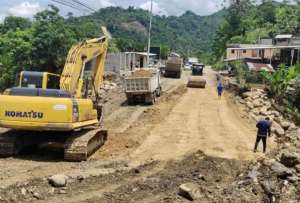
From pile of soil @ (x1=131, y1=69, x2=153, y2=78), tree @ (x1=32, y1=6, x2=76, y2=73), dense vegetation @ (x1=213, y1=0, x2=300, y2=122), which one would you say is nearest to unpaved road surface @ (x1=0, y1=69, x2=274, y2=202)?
pile of soil @ (x1=131, y1=69, x2=153, y2=78)

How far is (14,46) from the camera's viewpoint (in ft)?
193

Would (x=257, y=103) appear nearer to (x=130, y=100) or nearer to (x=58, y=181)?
(x=130, y=100)

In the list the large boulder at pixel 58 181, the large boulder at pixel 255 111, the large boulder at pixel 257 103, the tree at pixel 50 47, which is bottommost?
the large boulder at pixel 255 111

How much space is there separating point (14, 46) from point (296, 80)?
31503 mm

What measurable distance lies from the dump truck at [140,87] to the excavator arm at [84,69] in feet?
41.8

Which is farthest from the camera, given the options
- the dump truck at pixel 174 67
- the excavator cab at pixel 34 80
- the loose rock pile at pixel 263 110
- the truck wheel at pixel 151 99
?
the dump truck at pixel 174 67

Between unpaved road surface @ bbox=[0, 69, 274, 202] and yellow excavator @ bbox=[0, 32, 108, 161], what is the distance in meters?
0.55

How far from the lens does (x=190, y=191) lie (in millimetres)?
12852

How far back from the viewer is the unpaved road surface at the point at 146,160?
1341 centimetres

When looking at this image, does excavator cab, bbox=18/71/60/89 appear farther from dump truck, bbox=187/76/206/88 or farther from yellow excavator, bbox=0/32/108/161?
dump truck, bbox=187/76/206/88

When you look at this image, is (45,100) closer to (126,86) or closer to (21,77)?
(21,77)

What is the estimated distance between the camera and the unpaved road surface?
44.0 feet

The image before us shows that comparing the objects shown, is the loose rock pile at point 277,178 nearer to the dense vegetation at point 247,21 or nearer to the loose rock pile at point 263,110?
the loose rock pile at point 263,110

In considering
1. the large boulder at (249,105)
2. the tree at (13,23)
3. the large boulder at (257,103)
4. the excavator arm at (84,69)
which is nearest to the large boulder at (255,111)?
the large boulder at (249,105)
